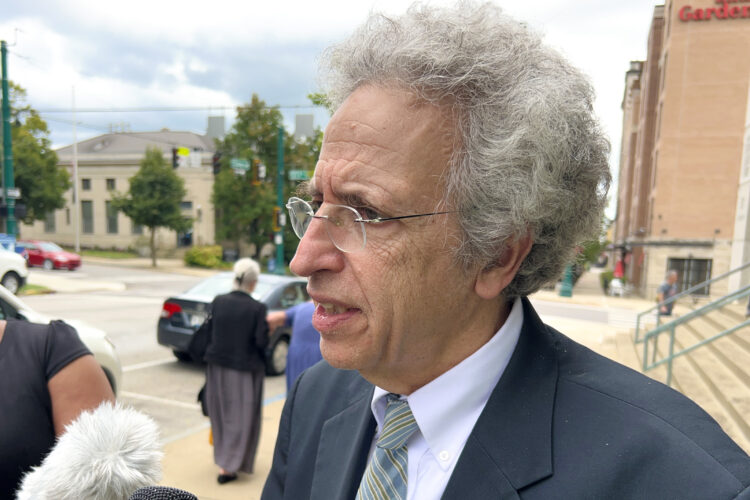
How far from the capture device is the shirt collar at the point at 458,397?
1.15 meters

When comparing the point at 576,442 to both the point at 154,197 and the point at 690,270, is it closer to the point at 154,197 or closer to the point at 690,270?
Answer: the point at 690,270

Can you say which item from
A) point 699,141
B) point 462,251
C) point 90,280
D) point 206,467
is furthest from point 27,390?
point 699,141

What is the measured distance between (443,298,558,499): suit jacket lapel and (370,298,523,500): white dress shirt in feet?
0.17

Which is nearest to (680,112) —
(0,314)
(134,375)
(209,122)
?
(209,122)

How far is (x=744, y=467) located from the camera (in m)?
0.88

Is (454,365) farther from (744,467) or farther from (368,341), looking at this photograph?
(744,467)

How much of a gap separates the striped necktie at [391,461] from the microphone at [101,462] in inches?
19.7

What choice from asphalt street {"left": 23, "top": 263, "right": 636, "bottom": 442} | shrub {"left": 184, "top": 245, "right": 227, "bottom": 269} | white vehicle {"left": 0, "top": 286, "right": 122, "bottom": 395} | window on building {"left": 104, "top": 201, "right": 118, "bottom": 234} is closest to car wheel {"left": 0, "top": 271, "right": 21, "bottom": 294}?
asphalt street {"left": 23, "top": 263, "right": 636, "bottom": 442}

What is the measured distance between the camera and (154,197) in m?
30.7

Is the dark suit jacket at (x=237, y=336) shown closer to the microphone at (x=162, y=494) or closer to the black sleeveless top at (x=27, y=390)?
the black sleeveless top at (x=27, y=390)

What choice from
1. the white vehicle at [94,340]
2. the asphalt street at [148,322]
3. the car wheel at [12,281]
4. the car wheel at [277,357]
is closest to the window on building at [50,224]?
the asphalt street at [148,322]

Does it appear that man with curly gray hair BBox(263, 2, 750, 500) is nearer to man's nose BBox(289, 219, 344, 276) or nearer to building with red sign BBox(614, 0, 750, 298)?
man's nose BBox(289, 219, 344, 276)

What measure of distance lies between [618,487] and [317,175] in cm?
91

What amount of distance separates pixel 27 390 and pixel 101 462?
1.02 meters
